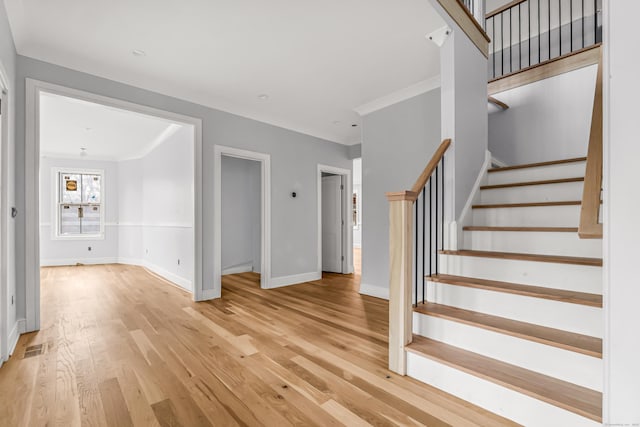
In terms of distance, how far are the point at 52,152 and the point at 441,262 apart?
8.18 meters

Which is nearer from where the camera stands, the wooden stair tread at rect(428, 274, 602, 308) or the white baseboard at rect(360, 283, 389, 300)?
the wooden stair tread at rect(428, 274, 602, 308)

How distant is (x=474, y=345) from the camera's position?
1.79m

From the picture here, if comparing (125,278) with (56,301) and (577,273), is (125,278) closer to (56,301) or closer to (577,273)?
(56,301)

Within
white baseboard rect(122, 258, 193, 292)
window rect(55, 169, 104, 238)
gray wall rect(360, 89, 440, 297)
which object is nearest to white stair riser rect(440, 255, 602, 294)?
gray wall rect(360, 89, 440, 297)

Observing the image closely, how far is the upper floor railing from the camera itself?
3.33 meters

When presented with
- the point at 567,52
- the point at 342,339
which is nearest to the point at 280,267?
the point at 342,339

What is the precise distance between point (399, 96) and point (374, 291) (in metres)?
2.53

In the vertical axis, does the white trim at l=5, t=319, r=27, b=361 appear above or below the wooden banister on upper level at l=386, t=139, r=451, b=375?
below

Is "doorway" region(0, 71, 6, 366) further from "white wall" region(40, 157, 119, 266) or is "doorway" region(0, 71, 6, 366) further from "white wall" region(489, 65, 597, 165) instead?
"white wall" region(40, 157, 119, 266)

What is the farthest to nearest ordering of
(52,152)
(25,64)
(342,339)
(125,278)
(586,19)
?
(52,152), (125,278), (586,19), (25,64), (342,339)

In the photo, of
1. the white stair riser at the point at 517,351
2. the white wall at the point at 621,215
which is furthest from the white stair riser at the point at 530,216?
the white wall at the point at 621,215

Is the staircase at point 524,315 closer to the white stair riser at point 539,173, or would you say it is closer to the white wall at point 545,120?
the white stair riser at point 539,173

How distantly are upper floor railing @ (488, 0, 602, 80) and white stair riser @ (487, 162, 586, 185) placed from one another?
180 centimetres

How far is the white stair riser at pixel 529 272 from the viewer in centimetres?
171
